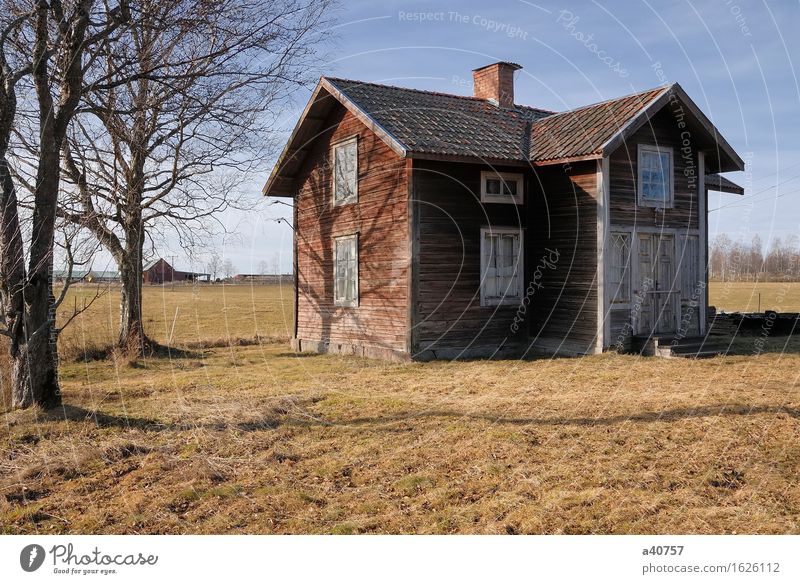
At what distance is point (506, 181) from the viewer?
56.1 ft

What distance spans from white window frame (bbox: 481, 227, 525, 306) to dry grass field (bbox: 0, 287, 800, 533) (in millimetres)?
3195

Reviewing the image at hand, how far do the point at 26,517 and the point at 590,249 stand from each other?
42.2 feet

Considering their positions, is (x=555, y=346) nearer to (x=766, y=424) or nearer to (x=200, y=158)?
(x=766, y=424)

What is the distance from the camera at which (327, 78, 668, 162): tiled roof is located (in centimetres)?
1575

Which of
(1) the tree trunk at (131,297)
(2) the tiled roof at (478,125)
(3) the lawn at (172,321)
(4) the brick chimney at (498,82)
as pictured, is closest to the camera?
(2) the tiled roof at (478,125)

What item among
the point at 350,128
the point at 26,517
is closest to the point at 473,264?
the point at 350,128

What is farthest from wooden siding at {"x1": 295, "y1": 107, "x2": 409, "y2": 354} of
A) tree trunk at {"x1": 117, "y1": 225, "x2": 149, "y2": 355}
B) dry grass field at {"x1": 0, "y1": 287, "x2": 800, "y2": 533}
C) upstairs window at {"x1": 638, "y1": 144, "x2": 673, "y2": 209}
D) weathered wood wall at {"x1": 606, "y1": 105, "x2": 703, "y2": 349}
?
upstairs window at {"x1": 638, "y1": 144, "x2": 673, "y2": 209}

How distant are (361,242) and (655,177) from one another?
7399 mm

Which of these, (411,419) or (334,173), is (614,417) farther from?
(334,173)

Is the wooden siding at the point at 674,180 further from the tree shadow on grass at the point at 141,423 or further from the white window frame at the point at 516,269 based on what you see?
the tree shadow on grass at the point at 141,423

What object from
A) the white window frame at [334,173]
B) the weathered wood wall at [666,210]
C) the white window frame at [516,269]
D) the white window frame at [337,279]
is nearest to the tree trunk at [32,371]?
the white window frame at [337,279]

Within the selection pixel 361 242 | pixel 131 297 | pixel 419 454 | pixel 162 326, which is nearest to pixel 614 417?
pixel 419 454

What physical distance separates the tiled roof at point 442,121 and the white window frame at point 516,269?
5.87ft

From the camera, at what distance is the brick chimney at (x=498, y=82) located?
2066 cm
